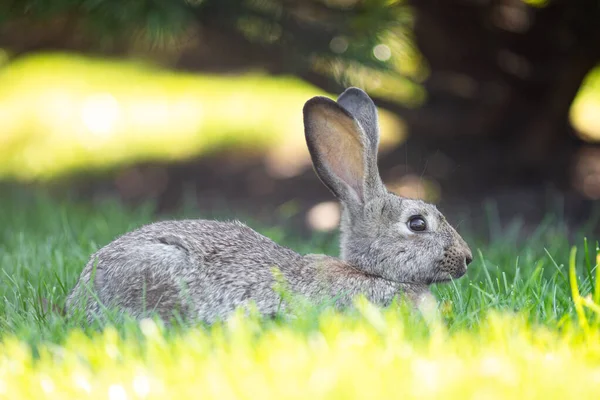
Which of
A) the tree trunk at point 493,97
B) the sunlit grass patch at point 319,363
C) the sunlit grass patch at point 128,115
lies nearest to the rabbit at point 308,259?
the sunlit grass patch at point 319,363

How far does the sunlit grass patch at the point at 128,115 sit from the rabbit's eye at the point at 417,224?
13.0ft

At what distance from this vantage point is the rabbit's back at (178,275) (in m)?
3.80

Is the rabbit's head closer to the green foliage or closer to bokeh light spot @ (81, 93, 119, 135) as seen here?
the green foliage

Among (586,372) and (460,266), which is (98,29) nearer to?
(460,266)

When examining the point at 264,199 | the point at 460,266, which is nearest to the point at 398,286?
the point at 460,266

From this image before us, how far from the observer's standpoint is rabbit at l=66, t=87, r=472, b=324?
12.5 feet

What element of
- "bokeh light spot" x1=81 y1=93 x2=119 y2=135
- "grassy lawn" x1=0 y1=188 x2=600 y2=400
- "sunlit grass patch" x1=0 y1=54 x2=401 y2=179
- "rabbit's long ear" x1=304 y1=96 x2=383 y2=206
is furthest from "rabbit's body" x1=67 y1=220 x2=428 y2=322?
"bokeh light spot" x1=81 y1=93 x2=119 y2=135

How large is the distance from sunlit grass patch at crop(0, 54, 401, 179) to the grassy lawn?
191 inches

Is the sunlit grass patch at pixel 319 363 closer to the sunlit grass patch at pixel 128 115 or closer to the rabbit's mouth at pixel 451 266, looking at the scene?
the rabbit's mouth at pixel 451 266

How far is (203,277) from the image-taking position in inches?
154

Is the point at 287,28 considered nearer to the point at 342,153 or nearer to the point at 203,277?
the point at 342,153

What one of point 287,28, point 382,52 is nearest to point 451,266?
point 382,52

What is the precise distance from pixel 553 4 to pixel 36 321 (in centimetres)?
517

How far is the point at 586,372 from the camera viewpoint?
8.44ft
